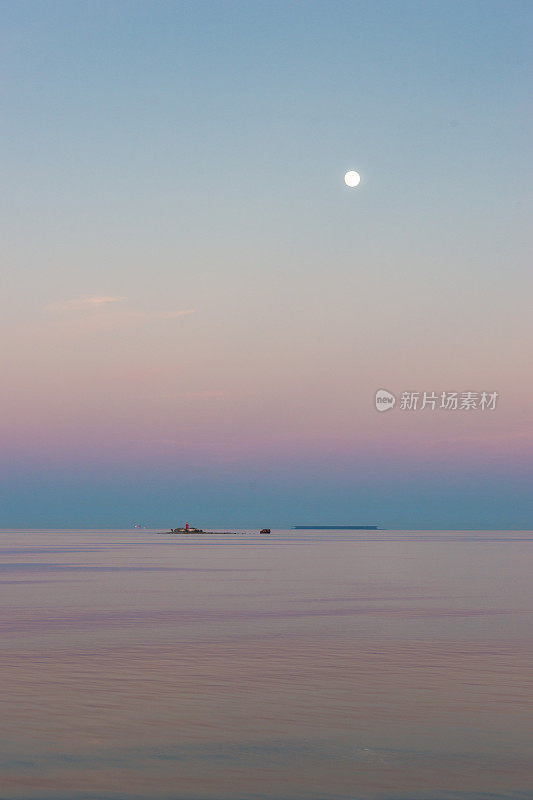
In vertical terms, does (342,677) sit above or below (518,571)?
below

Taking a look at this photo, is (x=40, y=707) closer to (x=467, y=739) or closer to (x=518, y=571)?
(x=467, y=739)

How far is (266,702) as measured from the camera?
23766 millimetres

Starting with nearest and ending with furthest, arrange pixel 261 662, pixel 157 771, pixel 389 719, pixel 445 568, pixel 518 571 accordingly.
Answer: pixel 157 771 < pixel 389 719 < pixel 261 662 < pixel 518 571 < pixel 445 568

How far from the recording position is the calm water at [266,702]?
16.7 meters

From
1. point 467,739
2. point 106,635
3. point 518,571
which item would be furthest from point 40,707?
point 518,571

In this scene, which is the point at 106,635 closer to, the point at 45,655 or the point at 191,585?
the point at 45,655

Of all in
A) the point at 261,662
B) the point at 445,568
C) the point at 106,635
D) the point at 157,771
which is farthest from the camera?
the point at 445,568

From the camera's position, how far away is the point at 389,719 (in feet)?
71.3

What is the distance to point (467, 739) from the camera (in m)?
19.9

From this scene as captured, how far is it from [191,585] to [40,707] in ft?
152

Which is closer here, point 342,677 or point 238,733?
point 238,733

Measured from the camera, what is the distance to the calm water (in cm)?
1672

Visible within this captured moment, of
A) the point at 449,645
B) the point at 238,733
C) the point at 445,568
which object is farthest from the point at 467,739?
the point at 445,568

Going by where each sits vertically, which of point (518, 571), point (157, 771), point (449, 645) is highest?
point (518, 571)
